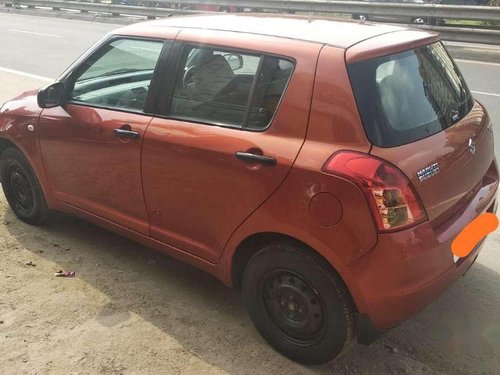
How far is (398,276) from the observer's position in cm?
230

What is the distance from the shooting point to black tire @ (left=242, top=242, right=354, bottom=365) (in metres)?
2.47

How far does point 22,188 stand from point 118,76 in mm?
1243

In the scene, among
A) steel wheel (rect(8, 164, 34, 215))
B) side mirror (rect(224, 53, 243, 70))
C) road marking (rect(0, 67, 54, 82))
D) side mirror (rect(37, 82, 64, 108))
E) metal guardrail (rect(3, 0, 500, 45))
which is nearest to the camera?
side mirror (rect(224, 53, 243, 70))

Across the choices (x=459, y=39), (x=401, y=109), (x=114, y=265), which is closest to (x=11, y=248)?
(x=114, y=265)

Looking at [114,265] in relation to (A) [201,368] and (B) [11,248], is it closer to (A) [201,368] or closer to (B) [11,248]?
(B) [11,248]

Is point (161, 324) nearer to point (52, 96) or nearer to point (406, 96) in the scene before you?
point (52, 96)

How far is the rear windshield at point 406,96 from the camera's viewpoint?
7.88 ft

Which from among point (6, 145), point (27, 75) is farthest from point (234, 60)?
point (27, 75)

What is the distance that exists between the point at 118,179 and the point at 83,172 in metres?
0.38

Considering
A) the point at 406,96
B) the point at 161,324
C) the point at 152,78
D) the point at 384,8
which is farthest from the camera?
the point at 384,8

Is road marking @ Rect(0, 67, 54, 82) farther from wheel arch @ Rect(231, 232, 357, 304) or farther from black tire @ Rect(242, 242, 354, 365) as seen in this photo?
black tire @ Rect(242, 242, 354, 365)

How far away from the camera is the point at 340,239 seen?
2354 mm

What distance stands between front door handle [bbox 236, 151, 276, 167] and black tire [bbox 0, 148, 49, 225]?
2.02 m

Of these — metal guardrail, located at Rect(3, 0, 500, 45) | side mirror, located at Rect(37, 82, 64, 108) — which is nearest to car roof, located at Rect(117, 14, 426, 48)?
side mirror, located at Rect(37, 82, 64, 108)
